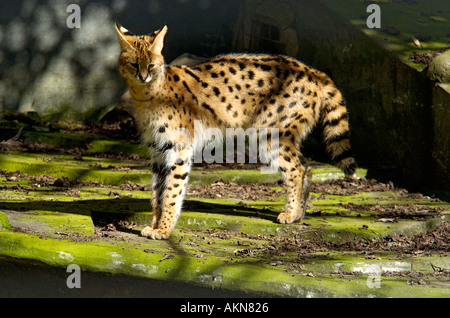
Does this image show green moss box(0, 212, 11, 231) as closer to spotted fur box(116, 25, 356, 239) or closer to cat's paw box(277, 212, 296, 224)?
spotted fur box(116, 25, 356, 239)

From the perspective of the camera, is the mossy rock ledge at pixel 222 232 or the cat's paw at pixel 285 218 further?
the cat's paw at pixel 285 218

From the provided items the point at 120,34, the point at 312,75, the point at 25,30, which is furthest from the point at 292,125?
the point at 25,30

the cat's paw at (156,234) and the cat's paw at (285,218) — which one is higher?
the cat's paw at (156,234)

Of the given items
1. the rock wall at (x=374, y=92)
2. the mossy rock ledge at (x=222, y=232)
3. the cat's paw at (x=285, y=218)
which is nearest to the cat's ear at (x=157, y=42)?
the mossy rock ledge at (x=222, y=232)

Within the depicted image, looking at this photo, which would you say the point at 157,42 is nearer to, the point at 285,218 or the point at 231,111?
the point at 231,111

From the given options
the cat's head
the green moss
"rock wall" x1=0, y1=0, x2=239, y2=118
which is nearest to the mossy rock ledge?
the green moss

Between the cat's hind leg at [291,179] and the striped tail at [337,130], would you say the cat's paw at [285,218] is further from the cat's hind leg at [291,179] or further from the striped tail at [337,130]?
the striped tail at [337,130]

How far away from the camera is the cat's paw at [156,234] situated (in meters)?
6.13

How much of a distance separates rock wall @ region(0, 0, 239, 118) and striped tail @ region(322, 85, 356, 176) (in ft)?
21.2

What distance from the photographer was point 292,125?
7059 mm

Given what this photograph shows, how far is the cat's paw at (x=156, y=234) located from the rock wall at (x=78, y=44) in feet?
24.9

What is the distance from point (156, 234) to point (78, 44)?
27.4 feet

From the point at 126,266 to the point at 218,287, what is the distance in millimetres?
761

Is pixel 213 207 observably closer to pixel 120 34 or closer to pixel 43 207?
pixel 43 207
